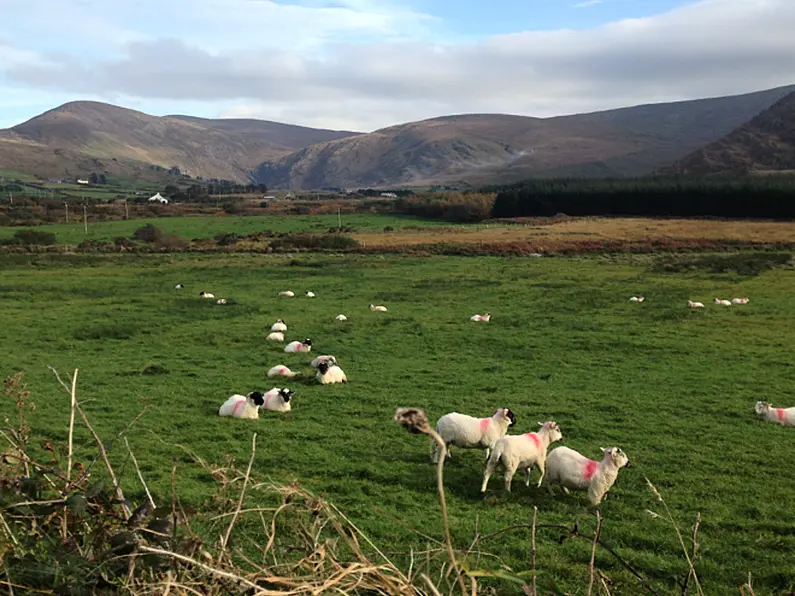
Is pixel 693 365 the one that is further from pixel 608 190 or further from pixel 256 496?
pixel 608 190

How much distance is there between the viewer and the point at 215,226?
89062mm

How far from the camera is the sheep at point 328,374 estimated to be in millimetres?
17703

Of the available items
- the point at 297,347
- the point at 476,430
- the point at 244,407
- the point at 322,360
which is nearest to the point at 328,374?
the point at 322,360

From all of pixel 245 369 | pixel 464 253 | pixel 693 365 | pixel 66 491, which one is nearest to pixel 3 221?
pixel 464 253

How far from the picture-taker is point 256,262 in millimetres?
54000

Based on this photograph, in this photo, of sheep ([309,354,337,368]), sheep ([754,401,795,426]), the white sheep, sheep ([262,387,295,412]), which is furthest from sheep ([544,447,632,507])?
the white sheep

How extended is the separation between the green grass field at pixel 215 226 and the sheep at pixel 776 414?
70.7 metres

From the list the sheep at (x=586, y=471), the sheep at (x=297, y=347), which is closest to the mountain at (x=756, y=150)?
the sheep at (x=297, y=347)

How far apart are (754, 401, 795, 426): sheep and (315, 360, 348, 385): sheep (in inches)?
405

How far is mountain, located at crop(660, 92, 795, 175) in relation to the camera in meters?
164

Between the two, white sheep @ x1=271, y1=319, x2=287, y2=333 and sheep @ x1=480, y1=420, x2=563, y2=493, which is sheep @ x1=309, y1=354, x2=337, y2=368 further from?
sheep @ x1=480, y1=420, x2=563, y2=493

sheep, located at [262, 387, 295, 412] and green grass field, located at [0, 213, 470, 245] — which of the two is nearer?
sheep, located at [262, 387, 295, 412]

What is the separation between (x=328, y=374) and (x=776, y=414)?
10.9 meters

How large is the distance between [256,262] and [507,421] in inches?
1788
